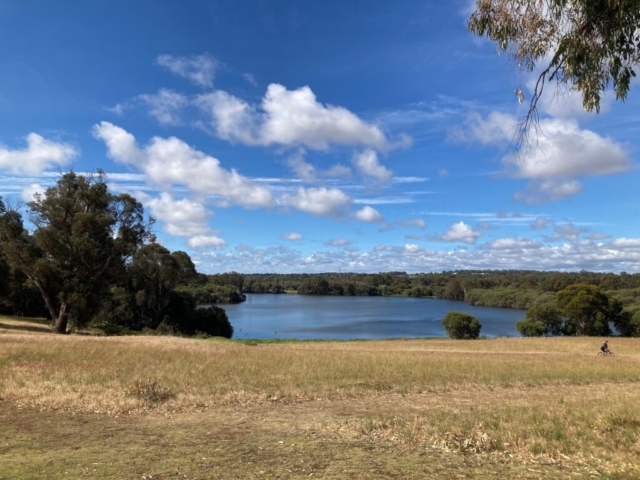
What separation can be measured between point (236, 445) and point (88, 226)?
3377cm

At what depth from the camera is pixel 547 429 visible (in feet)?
28.9

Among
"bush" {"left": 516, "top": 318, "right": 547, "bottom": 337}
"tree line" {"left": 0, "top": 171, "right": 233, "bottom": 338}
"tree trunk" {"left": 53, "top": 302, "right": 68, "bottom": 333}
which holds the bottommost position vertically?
"bush" {"left": 516, "top": 318, "right": 547, "bottom": 337}

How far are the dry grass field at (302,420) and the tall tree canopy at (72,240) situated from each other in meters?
19.1

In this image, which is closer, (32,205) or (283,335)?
(32,205)

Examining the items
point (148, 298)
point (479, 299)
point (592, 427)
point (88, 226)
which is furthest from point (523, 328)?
point (479, 299)

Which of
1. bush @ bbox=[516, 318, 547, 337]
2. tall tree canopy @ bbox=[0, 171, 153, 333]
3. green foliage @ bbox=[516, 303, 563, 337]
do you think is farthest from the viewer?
green foliage @ bbox=[516, 303, 563, 337]

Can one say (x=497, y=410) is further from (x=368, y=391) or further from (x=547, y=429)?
(x=368, y=391)

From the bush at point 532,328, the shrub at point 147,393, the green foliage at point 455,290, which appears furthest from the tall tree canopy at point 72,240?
the green foliage at point 455,290

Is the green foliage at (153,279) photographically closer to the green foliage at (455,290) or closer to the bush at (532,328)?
the bush at (532,328)

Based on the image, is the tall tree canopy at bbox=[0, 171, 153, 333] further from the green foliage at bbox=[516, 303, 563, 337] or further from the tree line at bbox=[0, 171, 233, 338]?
the green foliage at bbox=[516, 303, 563, 337]

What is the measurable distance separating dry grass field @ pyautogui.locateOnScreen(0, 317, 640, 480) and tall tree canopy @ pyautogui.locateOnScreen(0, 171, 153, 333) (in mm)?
19094

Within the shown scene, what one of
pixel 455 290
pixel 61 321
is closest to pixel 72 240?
pixel 61 321

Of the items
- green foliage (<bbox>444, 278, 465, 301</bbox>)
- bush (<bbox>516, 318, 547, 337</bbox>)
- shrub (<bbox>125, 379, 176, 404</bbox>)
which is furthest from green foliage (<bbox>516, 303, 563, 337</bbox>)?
green foliage (<bbox>444, 278, 465, 301</bbox>)

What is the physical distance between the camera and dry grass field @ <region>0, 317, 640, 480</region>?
6.83m
